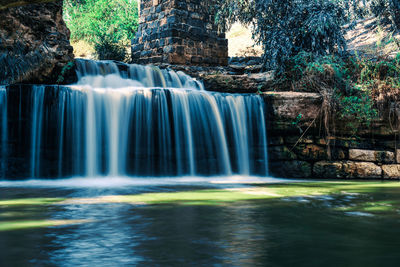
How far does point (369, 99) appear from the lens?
831cm

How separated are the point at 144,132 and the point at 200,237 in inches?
208

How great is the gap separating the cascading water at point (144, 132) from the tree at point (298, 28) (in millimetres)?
2918

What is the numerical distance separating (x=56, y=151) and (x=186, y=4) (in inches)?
392

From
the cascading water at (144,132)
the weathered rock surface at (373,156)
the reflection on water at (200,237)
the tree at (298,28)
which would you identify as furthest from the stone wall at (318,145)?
the reflection on water at (200,237)

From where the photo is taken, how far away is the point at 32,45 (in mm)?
9156

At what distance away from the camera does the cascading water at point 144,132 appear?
280 inches

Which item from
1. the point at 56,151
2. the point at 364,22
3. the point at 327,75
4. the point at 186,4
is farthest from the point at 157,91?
the point at 364,22

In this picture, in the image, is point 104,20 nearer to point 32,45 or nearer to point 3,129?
point 32,45

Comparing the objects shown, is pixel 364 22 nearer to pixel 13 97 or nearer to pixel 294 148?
pixel 294 148

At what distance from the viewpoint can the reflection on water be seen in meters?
2.04

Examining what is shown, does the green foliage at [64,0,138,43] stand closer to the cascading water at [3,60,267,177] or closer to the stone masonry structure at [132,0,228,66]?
the stone masonry structure at [132,0,228,66]

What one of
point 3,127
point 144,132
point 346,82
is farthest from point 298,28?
point 3,127

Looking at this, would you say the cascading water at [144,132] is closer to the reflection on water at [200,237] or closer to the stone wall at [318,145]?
the stone wall at [318,145]

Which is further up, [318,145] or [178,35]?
[178,35]
